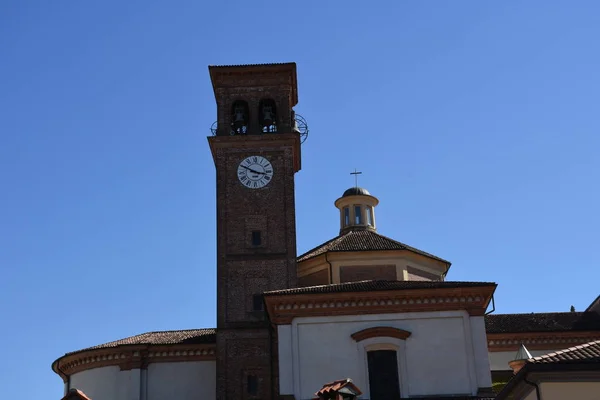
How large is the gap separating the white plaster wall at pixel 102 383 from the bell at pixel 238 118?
10.2 m

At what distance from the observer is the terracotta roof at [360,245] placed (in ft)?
98.6

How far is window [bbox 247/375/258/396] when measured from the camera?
27.4 meters

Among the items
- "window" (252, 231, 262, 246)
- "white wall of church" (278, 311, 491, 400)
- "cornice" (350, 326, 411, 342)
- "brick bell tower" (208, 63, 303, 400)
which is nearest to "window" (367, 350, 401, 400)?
"white wall of church" (278, 311, 491, 400)

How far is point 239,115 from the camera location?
31.7 metres

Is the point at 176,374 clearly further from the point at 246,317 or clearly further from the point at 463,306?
the point at 463,306

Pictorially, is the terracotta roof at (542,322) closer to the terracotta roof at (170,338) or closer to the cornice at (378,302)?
the cornice at (378,302)

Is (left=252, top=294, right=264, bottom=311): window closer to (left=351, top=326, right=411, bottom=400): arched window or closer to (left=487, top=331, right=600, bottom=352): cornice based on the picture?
(left=351, top=326, right=411, bottom=400): arched window

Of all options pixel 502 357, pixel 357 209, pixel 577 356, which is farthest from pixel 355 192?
pixel 577 356

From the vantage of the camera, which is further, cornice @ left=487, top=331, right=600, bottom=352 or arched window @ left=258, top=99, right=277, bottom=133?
arched window @ left=258, top=99, right=277, bottom=133

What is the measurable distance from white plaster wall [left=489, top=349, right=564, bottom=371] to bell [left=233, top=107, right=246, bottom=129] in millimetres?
12948

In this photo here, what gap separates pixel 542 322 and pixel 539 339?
1053 mm

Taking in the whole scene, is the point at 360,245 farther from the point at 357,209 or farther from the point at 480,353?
the point at 480,353

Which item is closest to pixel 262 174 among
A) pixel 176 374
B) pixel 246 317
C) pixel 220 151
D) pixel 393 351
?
pixel 220 151

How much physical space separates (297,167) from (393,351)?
11230mm
